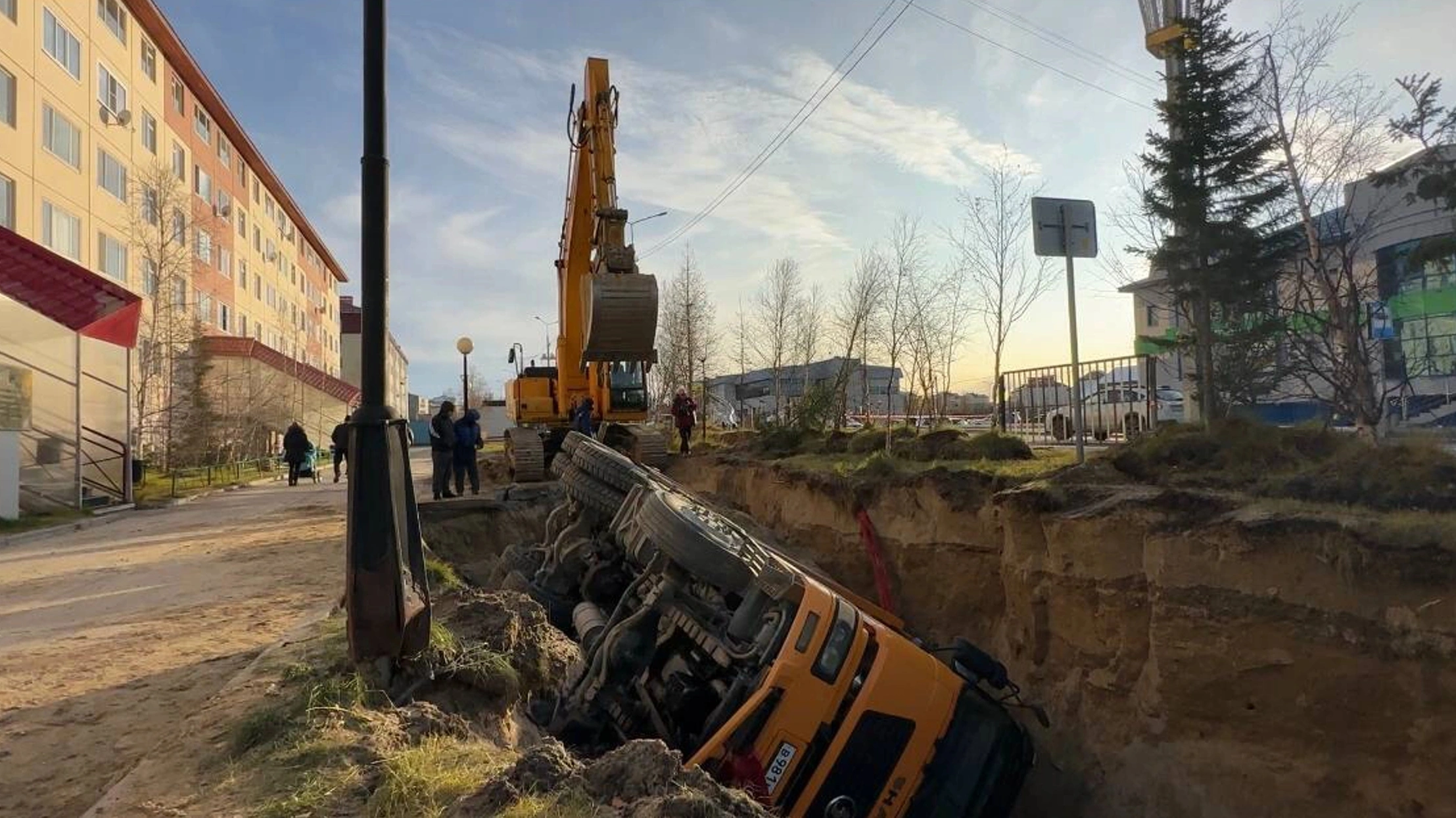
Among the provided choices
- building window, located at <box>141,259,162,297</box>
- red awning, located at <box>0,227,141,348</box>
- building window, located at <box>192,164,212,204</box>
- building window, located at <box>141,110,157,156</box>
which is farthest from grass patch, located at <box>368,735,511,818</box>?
building window, located at <box>192,164,212,204</box>

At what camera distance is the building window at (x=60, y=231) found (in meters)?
24.7

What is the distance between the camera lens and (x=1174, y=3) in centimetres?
1575

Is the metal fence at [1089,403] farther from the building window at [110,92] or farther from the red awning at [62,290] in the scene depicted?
the building window at [110,92]

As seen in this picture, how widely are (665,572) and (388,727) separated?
6.43 ft

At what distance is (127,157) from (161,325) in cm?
833

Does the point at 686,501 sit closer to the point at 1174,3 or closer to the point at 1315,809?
the point at 1315,809

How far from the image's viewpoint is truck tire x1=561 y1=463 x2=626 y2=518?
691cm

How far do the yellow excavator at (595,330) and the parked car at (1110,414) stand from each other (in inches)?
279

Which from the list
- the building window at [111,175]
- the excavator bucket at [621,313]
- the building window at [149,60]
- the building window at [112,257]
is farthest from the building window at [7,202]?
the excavator bucket at [621,313]

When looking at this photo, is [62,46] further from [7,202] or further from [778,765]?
[778,765]

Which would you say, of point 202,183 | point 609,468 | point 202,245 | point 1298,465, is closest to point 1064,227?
point 1298,465

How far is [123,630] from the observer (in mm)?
6508

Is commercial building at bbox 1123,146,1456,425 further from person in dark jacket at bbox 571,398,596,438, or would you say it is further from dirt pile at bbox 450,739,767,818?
dirt pile at bbox 450,739,767,818

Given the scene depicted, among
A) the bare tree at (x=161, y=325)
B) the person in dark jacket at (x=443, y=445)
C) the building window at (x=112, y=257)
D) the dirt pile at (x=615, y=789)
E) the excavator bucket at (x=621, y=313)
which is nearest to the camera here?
the dirt pile at (x=615, y=789)
